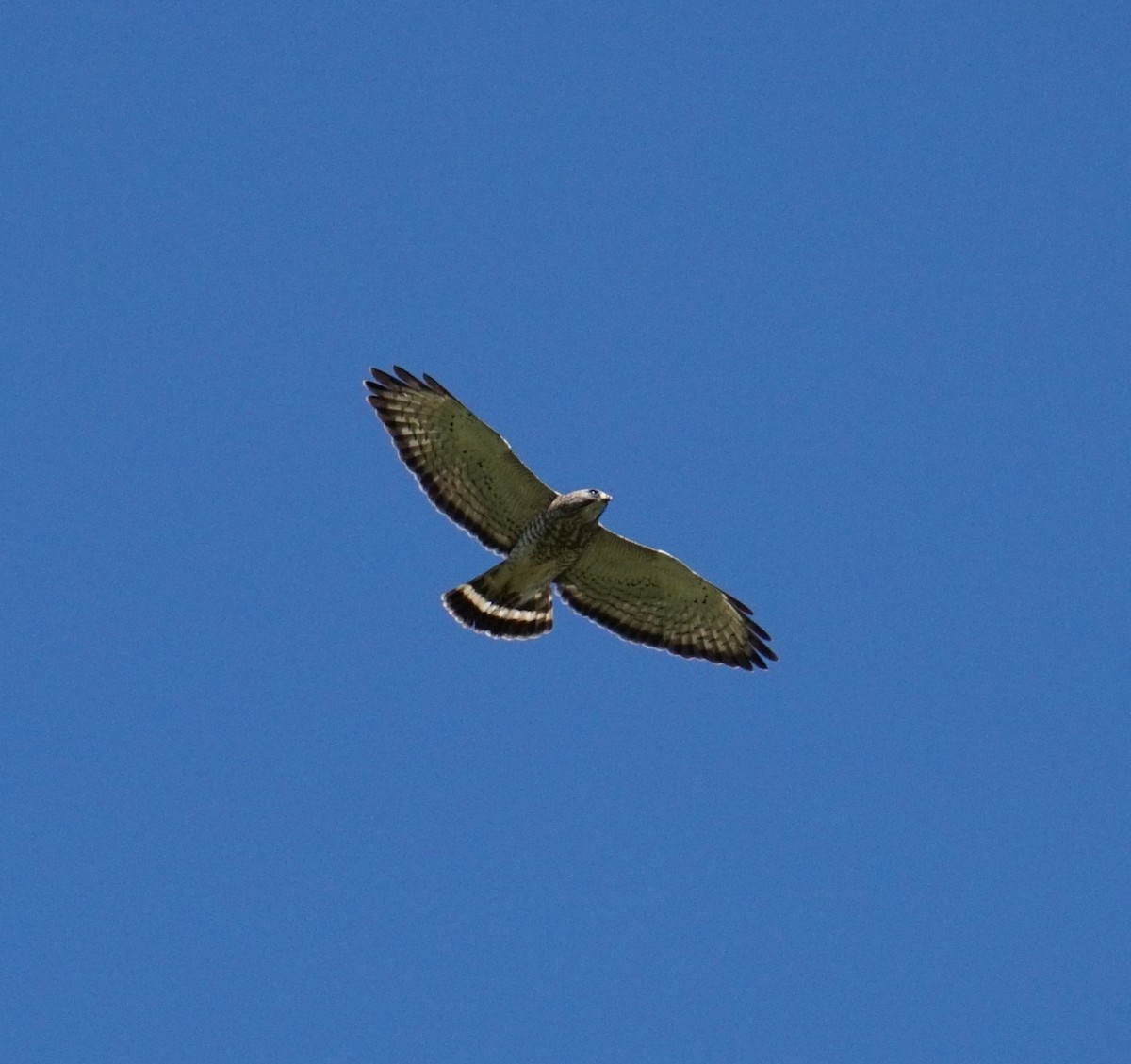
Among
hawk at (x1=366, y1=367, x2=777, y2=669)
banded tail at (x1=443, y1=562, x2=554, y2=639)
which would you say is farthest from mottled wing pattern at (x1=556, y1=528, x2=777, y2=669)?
banded tail at (x1=443, y1=562, x2=554, y2=639)

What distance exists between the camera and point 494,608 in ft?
58.9

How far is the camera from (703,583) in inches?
711

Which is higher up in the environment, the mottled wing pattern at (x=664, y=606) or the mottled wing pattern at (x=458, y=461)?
the mottled wing pattern at (x=664, y=606)

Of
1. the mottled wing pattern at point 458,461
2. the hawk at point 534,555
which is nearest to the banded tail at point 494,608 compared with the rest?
the hawk at point 534,555

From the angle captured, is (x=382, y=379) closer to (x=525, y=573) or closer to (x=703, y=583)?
(x=525, y=573)

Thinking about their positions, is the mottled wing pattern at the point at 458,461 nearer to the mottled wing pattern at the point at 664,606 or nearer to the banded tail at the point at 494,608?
the banded tail at the point at 494,608

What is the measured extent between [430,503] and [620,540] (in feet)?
5.36

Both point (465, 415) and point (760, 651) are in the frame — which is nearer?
point (465, 415)

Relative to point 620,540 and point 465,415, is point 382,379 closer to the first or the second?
point 465,415

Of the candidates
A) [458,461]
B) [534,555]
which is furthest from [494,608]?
[458,461]

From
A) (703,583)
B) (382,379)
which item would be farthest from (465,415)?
(703,583)

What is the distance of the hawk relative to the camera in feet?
56.6

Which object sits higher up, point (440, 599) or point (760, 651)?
point (760, 651)

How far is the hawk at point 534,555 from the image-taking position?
56.6 feet
